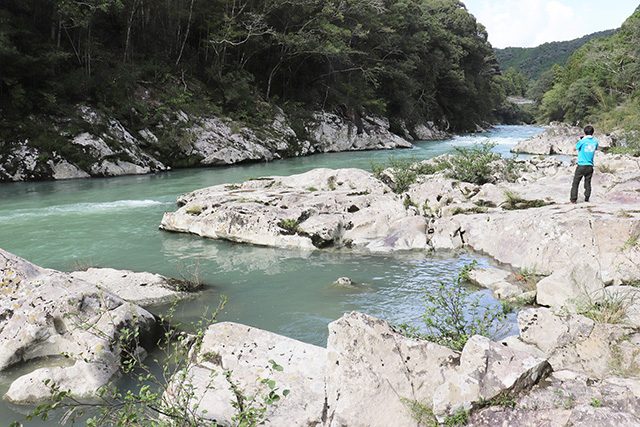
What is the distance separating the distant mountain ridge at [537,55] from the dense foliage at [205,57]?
126662mm

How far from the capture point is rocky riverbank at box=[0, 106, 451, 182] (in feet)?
54.4

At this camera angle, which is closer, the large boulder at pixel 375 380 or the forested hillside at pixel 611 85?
the large boulder at pixel 375 380

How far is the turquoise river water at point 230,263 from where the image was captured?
5.42 m

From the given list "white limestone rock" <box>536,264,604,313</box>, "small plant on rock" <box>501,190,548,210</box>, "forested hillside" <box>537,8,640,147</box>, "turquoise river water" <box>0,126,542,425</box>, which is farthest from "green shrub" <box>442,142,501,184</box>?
"forested hillside" <box>537,8,640,147</box>

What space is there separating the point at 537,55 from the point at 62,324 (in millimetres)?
186605

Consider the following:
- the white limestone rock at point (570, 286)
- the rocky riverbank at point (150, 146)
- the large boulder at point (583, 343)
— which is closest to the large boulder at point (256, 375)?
the large boulder at point (583, 343)

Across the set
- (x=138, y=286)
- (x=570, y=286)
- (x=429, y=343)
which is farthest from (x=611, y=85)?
(x=429, y=343)

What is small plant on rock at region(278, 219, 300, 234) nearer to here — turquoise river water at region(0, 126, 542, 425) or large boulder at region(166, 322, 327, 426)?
turquoise river water at region(0, 126, 542, 425)

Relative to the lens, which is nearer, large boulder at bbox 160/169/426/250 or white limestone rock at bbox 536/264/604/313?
white limestone rock at bbox 536/264/604/313

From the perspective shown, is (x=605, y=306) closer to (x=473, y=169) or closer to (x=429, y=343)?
(x=429, y=343)

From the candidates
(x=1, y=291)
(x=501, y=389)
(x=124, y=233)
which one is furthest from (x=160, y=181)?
(x=501, y=389)

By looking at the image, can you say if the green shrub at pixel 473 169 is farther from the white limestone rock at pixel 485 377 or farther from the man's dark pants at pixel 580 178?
the white limestone rock at pixel 485 377

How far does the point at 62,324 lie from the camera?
14.5 ft

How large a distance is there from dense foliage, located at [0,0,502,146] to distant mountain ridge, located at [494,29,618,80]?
416 ft
